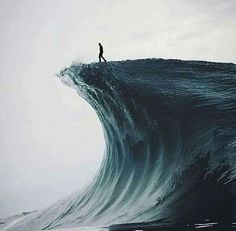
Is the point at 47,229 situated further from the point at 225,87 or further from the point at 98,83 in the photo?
the point at 225,87

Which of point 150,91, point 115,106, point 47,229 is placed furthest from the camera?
point 115,106

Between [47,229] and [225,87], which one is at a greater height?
[225,87]

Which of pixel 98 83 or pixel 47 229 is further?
pixel 98 83

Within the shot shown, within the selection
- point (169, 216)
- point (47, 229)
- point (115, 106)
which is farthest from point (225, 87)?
point (47, 229)

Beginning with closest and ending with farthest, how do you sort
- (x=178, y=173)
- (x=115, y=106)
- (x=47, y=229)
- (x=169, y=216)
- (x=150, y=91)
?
(x=169, y=216) → (x=178, y=173) → (x=47, y=229) → (x=150, y=91) → (x=115, y=106)

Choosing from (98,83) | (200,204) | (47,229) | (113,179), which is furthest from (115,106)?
(200,204)

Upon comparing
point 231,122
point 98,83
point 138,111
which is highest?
point 98,83
